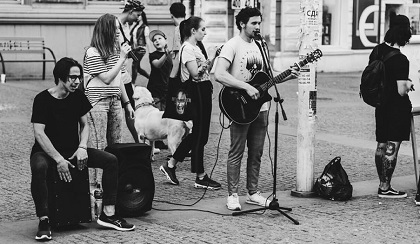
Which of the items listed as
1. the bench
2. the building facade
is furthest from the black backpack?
the bench

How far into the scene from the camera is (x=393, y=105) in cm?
831

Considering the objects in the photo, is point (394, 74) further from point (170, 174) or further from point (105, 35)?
point (105, 35)

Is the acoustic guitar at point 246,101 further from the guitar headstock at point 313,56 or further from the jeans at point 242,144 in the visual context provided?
the jeans at point 242,144

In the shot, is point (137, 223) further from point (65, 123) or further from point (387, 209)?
point (387, 209)

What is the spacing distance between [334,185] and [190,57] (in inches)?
79.3

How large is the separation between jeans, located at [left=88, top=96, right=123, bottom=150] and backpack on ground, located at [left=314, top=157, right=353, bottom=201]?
2.06 m

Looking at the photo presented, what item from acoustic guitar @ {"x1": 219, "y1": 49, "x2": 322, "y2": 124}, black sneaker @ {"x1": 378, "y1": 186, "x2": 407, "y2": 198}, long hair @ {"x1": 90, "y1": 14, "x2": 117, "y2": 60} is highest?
long hair @ {"x1": 90, "y1": 14, "x2": 117, "y2": 60}

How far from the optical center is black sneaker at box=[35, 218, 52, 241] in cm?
647

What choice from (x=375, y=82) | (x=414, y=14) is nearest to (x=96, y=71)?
(x=375, y=82)

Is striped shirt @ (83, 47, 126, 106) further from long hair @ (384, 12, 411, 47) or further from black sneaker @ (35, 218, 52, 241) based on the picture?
long hair @ (384, 12, 411, 47)

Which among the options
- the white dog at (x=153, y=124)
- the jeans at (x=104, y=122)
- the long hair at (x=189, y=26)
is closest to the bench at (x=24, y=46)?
the white dog at (x=153, y=124)

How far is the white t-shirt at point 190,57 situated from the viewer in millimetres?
8797

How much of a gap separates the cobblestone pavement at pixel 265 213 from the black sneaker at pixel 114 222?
0.25 feet

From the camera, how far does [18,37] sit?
842 inches
